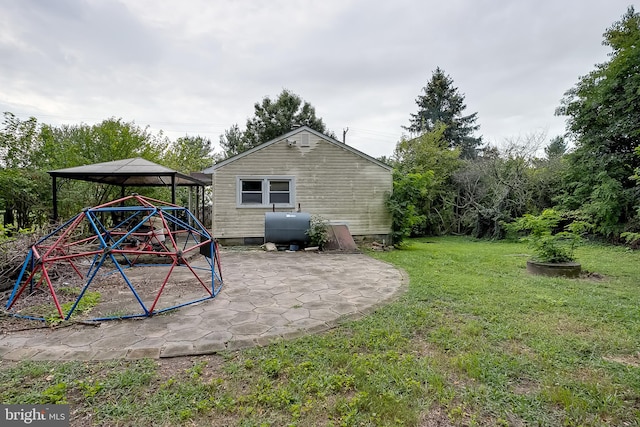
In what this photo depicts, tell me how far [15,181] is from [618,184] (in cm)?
1978

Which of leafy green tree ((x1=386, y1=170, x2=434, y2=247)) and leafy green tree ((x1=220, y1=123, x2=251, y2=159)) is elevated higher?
leafy green tree ((x1=220, y1=123, x2=251, y2=159))

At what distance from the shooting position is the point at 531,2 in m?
7.91

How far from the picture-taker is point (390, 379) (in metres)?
2.23

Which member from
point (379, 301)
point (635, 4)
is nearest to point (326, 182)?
point (379, 301)

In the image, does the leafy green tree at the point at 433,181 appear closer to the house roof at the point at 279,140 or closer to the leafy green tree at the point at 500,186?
the leafy green tree at the point at 500,186

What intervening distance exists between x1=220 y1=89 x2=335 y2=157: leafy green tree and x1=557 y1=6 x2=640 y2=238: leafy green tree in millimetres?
17630

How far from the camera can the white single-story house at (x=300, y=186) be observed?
399 inches

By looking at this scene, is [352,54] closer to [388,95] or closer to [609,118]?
[388,95]

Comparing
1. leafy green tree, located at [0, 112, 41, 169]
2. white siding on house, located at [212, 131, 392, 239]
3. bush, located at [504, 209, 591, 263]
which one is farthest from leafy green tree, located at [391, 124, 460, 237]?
leafy green tree, located at [0, 112, 41, 169]

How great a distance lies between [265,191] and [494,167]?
1114 cm

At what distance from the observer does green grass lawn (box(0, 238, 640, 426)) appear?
1.87 m

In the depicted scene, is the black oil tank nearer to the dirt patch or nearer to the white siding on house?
the white siding on house

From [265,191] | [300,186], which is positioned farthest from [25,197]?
[300,186]

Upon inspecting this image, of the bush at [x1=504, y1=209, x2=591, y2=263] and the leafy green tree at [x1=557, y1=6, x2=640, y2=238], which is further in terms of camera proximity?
the leafy green tree at [x1=557, y1=6, x2=640, y2=238]
